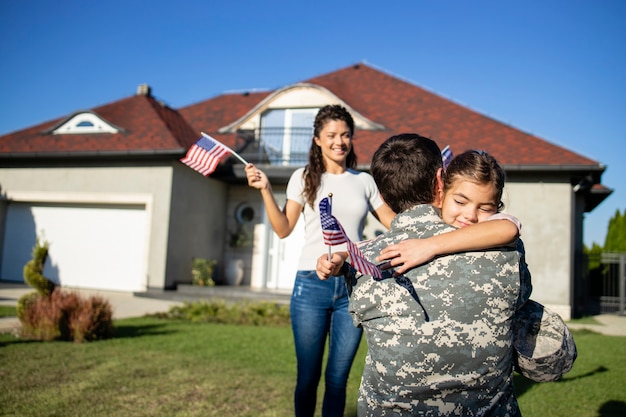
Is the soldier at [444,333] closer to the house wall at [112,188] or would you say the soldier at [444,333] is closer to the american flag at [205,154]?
the american flag at [205,154]

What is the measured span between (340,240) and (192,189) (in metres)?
12.8

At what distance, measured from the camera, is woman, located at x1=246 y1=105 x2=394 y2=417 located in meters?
2.79

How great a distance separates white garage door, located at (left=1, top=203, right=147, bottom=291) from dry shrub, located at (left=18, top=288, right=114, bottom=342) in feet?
20.3

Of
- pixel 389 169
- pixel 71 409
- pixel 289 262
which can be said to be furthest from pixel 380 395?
pixel 289 262

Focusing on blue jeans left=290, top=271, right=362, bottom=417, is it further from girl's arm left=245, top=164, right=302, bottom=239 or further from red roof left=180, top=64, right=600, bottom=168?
red roof left=180, top=64, right=600, bottom=168

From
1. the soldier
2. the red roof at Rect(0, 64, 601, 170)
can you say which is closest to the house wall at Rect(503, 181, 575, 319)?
the red roof at Rect(0, 64, 601, 170)

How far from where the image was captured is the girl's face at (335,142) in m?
2.95

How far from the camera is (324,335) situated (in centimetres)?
282

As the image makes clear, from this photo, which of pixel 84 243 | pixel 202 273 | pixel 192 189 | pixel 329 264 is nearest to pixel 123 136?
pixel 192 189

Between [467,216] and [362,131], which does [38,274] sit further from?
[362,131]

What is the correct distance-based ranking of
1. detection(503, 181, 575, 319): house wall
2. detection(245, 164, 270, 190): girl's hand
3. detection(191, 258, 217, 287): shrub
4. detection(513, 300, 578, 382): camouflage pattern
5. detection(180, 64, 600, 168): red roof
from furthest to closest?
1. detection(191, 258, 217, 287): shrub
2. detection(180, 64, 600, 168): red roof
3. detection(503, 181, 575, 319): house wall
4. detection(245, 164, 270, 190): girl's hand
5. detection(513, 300, 578, 382): camouflage pattern

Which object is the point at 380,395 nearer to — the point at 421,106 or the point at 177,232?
the point at 177,232

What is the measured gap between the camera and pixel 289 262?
565 inches

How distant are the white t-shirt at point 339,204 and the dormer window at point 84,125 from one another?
512 inches
